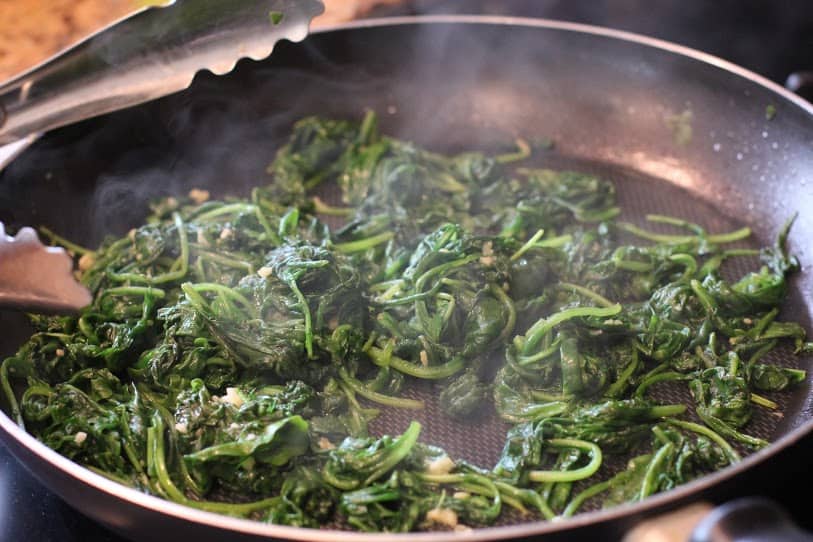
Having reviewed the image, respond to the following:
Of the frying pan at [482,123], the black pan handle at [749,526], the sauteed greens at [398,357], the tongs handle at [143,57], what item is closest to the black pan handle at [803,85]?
the frying pan at [482,123]

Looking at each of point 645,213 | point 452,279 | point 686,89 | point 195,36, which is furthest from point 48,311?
point 686,89

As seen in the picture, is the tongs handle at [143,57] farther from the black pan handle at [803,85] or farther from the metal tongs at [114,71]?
the black pan handle at [803,85]

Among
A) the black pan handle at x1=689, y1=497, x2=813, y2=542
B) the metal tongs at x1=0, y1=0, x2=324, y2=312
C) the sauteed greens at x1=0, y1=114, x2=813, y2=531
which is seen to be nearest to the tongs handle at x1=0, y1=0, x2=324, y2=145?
the metal tongs at x1=0, y1=0, x2=324, y2=312

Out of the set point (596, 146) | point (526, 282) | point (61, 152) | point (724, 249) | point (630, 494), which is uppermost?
point (61, 152)

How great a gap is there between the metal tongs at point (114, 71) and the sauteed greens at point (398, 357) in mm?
262

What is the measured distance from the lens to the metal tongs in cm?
304

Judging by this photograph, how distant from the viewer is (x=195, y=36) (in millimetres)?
3223

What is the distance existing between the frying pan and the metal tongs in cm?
28

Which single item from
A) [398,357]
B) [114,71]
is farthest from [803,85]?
[114,71]

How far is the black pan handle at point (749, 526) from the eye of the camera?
167 centimetres

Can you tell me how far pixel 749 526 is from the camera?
168 centimetres

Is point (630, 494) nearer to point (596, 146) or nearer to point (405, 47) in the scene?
point (596, 146)

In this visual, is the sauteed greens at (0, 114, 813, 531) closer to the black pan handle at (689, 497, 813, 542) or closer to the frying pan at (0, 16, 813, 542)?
the frying pan at (0, 16, 813, 542)

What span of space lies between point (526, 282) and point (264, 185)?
179cm
